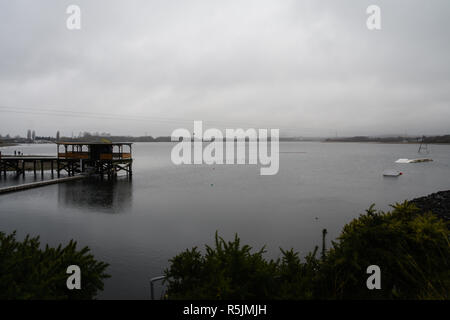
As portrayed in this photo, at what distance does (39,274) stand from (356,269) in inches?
231

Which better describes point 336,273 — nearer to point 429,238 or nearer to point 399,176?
point 429,238

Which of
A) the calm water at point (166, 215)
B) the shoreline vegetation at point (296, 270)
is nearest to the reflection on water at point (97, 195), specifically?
the calm water at point (166, 215)

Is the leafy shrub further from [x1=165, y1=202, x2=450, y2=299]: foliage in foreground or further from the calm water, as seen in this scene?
the calm water

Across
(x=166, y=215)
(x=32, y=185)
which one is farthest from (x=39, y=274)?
(x=32, y=185)

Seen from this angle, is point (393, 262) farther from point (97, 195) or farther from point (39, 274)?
point (97, 195)

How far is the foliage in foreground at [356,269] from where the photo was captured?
16.2 ft

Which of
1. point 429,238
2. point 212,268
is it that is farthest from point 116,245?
point 429,238

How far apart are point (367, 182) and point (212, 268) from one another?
3845 centimetres

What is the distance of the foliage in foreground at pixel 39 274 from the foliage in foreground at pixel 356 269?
161cm

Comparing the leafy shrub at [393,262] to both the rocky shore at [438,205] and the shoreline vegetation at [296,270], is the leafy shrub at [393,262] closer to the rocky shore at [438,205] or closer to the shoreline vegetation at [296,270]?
the shoreline vegetation at [296,270]

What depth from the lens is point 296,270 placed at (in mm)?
5816

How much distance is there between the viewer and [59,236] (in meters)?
15.3

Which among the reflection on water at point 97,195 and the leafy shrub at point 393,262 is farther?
the reflection on water at point 97,195

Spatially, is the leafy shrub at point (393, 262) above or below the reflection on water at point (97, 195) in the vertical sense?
above
